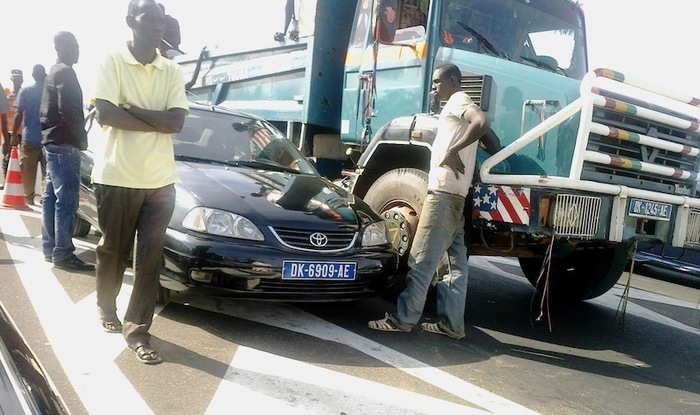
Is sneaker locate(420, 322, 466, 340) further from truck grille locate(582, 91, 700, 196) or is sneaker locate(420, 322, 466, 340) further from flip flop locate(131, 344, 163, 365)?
flip flop locate(131, 344, 163, 365)

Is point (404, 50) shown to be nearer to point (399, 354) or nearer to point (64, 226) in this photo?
point (399, 354)

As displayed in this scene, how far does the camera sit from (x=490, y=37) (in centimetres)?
530

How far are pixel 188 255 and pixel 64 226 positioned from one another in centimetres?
176

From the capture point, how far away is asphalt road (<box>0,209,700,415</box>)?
3.03 metres

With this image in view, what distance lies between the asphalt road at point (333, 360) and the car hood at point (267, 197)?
75 cm

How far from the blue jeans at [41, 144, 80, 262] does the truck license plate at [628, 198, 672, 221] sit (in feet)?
14.1

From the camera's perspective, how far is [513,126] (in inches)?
181

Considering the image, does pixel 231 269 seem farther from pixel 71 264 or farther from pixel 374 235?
pixel 71 264

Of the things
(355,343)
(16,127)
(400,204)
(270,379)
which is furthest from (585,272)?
(16,127)

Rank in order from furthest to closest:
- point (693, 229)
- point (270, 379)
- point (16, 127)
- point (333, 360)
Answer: point (16, 127) < point (693, 229) < point (333, 360) < point (270, 379)

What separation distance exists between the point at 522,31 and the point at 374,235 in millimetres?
2419

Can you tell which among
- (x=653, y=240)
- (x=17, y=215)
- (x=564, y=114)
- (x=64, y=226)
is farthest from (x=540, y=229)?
(x=17, y=215)

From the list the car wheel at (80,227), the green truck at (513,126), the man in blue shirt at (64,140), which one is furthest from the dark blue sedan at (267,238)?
the car wheel at (80,227)

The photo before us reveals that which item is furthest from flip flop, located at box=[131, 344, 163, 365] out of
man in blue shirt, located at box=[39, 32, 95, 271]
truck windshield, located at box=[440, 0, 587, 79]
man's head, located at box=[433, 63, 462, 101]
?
truck windshield, located at box=[440, 0, 587, 79]
